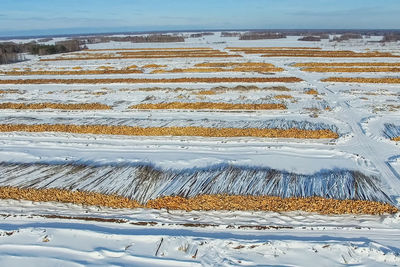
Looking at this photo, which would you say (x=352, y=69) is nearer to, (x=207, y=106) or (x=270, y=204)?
(x=207, y=106)

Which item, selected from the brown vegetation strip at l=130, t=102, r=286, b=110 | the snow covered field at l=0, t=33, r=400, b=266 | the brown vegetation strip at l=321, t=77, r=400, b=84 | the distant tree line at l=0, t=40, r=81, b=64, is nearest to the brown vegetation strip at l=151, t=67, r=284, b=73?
the brown vegetation strip at l=321, t=77, r=400, b=84

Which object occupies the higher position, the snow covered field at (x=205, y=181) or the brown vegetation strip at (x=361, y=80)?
the brown vegetation strip at (x=361, y=80)

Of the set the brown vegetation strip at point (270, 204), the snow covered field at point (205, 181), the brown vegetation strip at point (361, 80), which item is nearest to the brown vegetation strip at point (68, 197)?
the snow covered field at point (205, 181)

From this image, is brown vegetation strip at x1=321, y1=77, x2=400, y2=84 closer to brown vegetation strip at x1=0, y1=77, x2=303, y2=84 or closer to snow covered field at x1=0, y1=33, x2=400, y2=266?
brown vegetation strip at x1=0, y1=77, x2=303, y2=84

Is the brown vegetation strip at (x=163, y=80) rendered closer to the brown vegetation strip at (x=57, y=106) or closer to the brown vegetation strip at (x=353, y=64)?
the brown vegetation strip at (x=57, y=106)

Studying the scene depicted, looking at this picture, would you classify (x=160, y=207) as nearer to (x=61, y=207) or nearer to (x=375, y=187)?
(x=61, y=207)

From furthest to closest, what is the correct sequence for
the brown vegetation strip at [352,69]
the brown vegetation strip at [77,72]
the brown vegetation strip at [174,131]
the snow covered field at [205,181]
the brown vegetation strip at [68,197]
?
the brown vegetation strip at [77,72], the brown vegetation strip at [352,69], the brown vegetation strip at [174,131], the brown vegetation strip at [68,197], the snow covered field at [205,181]

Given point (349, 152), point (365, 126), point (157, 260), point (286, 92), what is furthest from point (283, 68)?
→ point (157, 260)
